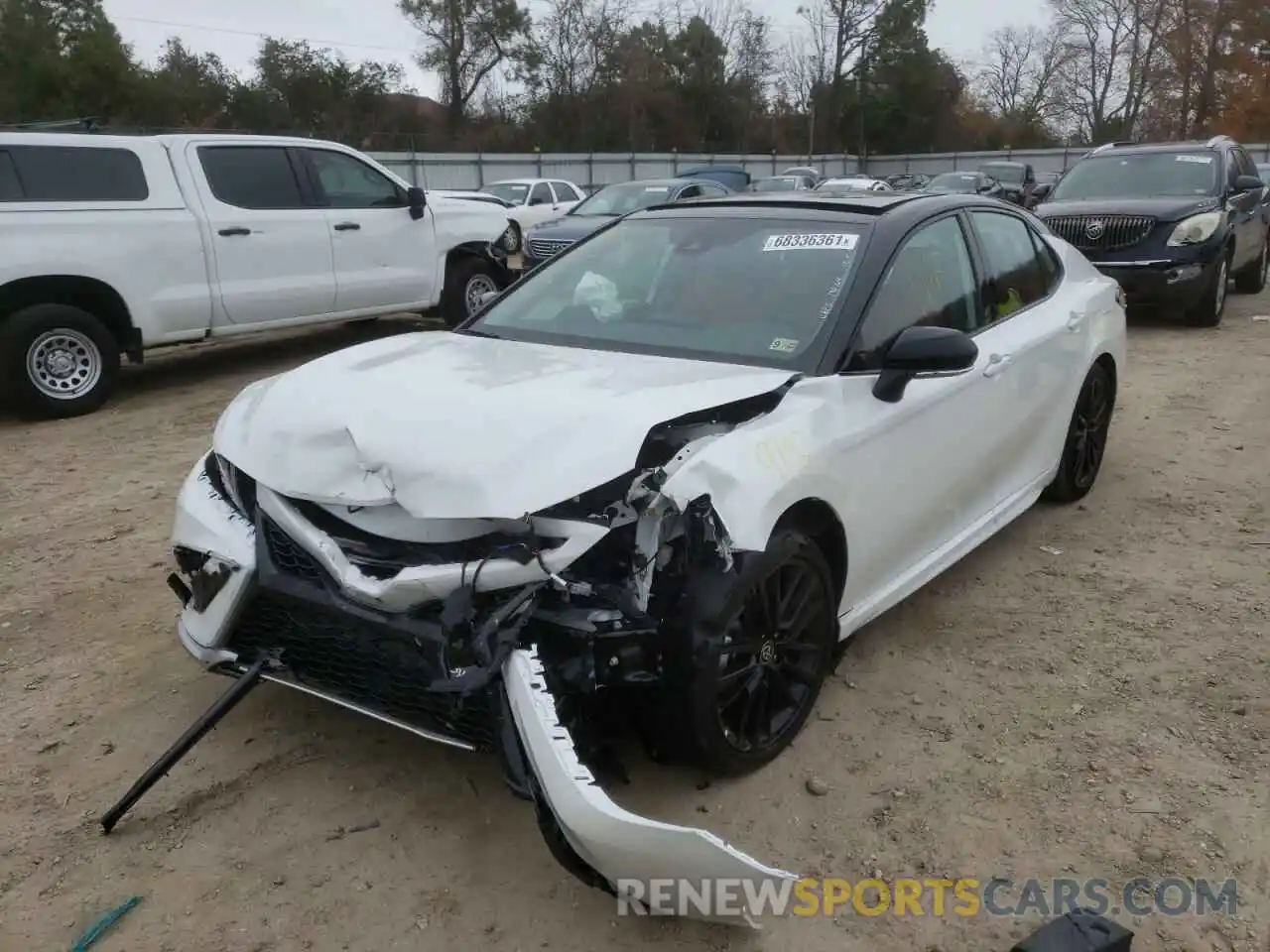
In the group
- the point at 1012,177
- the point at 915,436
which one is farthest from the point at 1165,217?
the point at 1012,177

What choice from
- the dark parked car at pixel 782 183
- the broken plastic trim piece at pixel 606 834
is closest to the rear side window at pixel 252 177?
the broken plastic trim piece at pixel 606 834

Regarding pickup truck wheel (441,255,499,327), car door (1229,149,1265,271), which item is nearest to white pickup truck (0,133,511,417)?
pickup truck wheel (441,255,499,327)

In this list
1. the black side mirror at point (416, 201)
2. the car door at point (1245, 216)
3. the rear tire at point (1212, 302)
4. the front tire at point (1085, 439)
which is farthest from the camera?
the car door at point (1245, 216)

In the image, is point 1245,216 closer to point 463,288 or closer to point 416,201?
point 463,288

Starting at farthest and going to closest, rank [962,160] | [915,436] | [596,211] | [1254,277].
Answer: [962,160] → [596,211] → [1254,277] → [915,436]

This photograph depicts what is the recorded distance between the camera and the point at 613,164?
121 ft

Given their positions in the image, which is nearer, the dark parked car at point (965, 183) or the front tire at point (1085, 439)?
the front tire at point (1085, 439)

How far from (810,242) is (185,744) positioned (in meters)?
2.60

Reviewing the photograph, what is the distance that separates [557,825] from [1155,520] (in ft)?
13.3

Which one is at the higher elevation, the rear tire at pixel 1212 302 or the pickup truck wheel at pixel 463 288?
the pickup truck wheel at pixel 463 288

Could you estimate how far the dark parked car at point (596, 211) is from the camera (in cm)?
1324

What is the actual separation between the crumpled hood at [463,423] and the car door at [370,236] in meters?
5.73

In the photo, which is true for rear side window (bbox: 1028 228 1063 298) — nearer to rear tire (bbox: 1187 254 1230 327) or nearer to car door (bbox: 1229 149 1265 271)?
rear tire (bbox: 1187 254 1230 327)

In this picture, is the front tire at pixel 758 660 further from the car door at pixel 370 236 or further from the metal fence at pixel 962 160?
the metal fence at pixel 962 160
